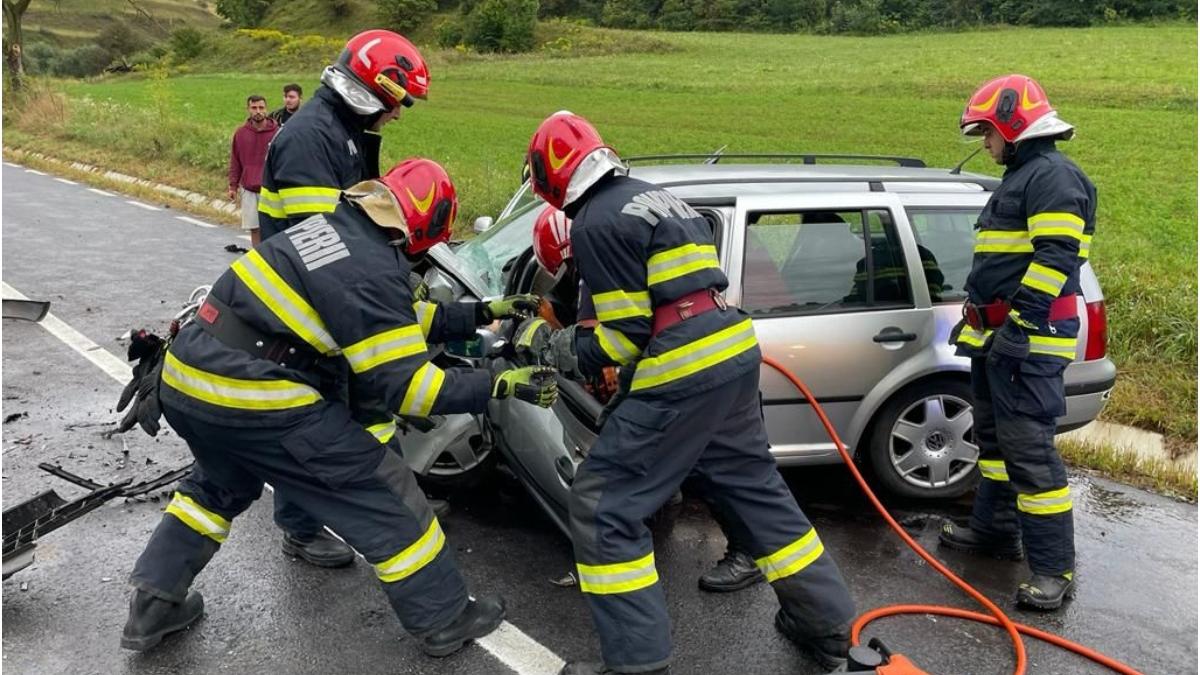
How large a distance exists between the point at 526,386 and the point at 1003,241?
2037 millimetres

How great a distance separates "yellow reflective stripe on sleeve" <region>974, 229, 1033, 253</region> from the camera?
146 inches

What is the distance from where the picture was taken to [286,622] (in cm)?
347

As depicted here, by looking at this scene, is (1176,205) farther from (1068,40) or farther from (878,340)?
(1068,40)

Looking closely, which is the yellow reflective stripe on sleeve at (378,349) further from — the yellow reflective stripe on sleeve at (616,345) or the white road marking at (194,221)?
the white road marking at (194,221)

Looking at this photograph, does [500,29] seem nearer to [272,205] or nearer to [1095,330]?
[272,205]

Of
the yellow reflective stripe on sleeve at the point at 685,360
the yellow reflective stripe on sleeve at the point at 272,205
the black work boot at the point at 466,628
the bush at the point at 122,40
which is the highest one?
the yellow reflective stripe on sleeve at the point at 272,205

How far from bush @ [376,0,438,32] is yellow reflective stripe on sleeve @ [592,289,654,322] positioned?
73040 millimetres

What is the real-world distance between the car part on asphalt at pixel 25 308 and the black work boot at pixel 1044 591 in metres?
4.61

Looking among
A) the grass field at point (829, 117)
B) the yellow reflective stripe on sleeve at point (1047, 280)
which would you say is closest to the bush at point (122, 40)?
the grass field at point (829, 117)

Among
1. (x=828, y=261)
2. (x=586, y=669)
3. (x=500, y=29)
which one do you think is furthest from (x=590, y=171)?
(x=500, y=29)

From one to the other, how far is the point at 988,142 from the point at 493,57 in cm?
5280

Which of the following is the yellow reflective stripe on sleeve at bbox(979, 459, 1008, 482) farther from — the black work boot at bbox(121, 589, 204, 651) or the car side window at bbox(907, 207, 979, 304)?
the black work boot at bbox(121, 589, 204, 651)

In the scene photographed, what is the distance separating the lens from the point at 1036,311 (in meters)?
3.53

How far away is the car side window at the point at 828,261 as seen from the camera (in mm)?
4250
